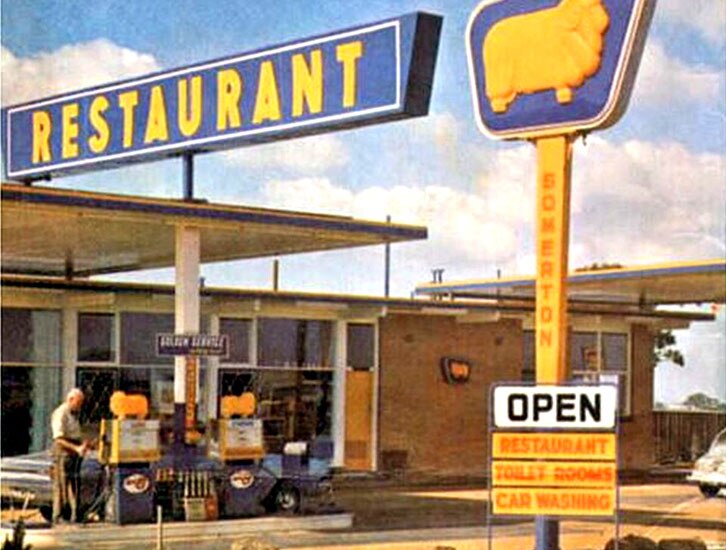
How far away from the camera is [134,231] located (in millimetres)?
7953

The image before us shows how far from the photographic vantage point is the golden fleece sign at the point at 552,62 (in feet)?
22.7

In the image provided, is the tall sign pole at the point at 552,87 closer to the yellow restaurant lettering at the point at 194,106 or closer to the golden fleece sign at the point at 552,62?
the golden fleece sign at the point at 552,62

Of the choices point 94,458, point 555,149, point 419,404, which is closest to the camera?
point 555,149

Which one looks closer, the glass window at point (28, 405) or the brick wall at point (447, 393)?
the brick wall at point (447, 393)

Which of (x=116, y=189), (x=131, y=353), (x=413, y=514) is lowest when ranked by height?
(x=413, y=514)

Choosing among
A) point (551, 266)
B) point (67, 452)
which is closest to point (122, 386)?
point (67, 452)

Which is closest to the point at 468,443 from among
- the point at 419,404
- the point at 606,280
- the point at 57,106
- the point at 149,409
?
the point at 419,404

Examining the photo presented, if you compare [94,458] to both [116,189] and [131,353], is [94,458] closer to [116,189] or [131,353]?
[131,353]

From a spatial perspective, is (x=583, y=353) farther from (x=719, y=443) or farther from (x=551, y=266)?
(x=719, y=443)

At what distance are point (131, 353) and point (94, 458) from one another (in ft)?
1.74

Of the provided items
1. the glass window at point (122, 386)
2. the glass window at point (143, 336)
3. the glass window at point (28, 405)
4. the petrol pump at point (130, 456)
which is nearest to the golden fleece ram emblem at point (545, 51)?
the glass window at point (143, 336)

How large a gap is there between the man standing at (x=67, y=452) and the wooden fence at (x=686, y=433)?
2169 mm

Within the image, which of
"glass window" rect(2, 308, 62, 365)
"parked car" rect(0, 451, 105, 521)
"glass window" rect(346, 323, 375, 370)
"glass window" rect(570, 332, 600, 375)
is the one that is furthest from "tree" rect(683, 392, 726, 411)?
"glass window" rect(2, 308, 62, 365)

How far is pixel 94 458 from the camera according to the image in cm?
812
